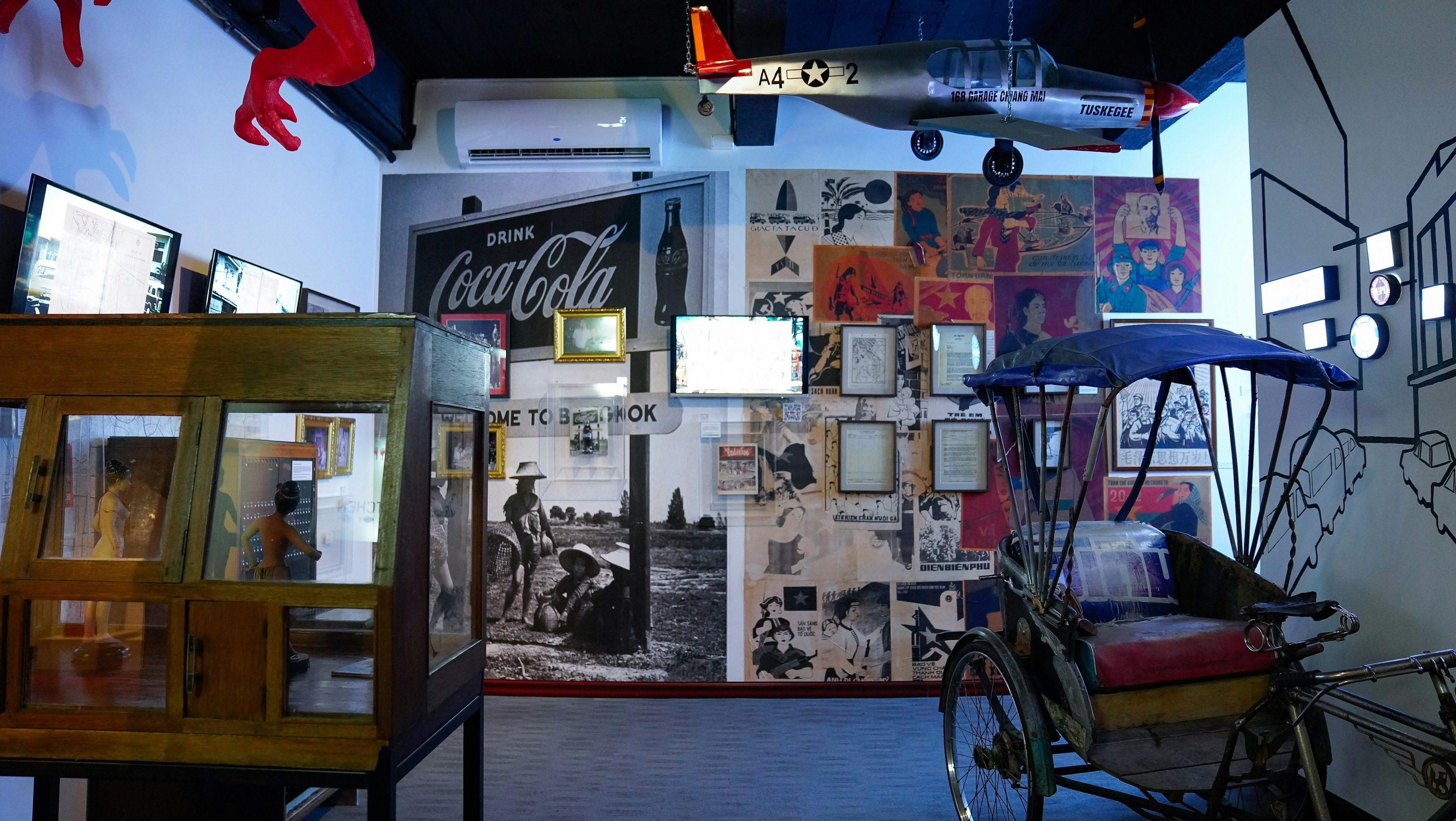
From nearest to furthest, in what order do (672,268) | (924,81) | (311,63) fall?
(311,63)
(924,81)
(672,268)

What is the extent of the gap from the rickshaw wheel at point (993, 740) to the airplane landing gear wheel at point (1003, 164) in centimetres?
248

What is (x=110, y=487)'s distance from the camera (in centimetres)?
204

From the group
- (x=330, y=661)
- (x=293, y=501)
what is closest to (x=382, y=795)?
(x=330, y=661)

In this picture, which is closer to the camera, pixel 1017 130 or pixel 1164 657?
pixel 1164 657

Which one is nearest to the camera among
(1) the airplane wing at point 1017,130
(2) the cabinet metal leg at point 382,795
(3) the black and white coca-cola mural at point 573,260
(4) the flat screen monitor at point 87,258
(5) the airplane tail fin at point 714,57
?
(2) the cabinet metal leg at point 382,795

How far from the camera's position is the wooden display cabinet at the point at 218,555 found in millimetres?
1856

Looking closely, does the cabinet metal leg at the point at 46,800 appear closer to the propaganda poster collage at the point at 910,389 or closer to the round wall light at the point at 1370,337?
the propaganda poster collage at the point at 910,389

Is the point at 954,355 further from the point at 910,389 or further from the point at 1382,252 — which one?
the point at 1382,252

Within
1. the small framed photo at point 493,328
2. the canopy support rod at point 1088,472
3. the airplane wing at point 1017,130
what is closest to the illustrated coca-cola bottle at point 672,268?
the small framed photo at point 493,328

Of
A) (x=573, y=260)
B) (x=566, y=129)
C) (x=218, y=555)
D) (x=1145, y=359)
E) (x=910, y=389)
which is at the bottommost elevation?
(x=218, y=555)

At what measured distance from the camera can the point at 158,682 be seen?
1.92 metres

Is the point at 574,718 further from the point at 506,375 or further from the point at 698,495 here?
the point at 506,375

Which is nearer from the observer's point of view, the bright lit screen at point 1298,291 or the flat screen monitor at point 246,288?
the bright lit screen at point 1298,291

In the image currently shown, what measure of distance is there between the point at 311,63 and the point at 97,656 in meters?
1.86
